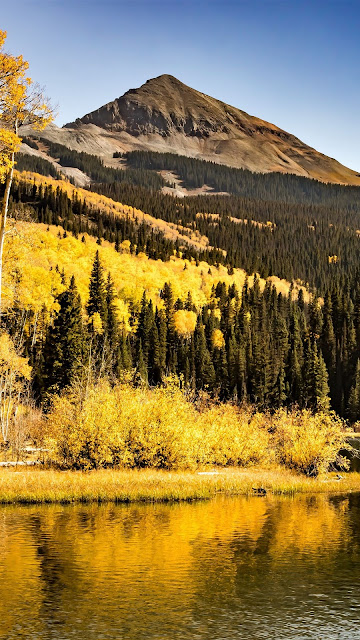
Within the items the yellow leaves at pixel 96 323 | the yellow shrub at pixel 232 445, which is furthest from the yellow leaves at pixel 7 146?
the yellow leaves at pixel 96 323

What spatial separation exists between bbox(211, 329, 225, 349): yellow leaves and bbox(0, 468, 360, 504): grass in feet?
373

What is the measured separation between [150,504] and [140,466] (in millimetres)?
7527

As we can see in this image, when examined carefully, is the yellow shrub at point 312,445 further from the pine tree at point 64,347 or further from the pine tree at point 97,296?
the pine tree at point 97,296

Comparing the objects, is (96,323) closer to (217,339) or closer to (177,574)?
(217,339)

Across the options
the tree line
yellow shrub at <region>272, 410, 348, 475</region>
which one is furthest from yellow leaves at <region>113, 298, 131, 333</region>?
yellow shrub at <region>272, 410, 348, 475</region>

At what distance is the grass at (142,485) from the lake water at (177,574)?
209 centimetres

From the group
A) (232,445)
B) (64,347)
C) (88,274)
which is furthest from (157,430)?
(88,274)

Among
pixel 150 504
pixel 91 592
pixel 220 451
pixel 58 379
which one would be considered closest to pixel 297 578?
pixel 91 592

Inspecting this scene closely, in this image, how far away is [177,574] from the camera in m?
23.8

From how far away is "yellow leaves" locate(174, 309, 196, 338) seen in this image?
16438 centimetres

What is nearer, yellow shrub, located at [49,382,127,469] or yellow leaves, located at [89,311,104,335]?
yellow shrub, located at [49,382,127,469]

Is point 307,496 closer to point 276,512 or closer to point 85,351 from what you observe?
point 276,512

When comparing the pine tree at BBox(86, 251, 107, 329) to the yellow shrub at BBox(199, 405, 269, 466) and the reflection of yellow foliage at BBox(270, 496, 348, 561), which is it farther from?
the reflection of yellow foliage at BBox(270, 496, 348, 561)

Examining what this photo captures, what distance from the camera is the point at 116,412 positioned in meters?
45.6
